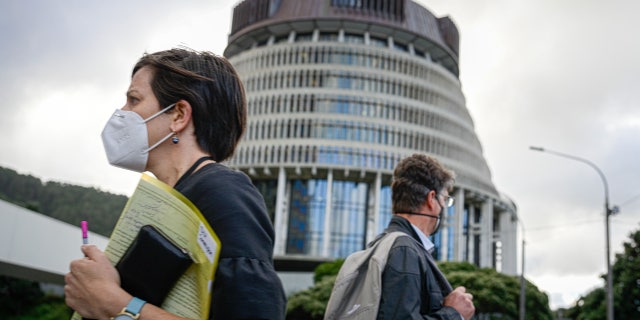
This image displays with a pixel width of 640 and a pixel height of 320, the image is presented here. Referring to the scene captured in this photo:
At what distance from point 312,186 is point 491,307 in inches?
1416

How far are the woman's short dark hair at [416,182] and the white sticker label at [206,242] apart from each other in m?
2.52

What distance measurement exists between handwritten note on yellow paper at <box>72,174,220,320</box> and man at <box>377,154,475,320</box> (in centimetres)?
165

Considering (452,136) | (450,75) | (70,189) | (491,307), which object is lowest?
(491,307)

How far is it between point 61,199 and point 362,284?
25.0m

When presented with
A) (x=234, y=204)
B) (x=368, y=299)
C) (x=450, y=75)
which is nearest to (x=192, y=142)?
(x=234, y=204)

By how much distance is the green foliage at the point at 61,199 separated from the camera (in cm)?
2219

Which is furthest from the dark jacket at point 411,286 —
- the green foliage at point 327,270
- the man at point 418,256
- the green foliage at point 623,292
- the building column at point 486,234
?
the building column at point 486,234

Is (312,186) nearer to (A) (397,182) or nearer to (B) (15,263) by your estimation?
(B) (15,263)

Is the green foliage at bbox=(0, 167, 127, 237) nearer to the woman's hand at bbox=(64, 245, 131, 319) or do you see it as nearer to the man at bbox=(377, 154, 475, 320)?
the man at bbox=(377, 154, 475, 320)

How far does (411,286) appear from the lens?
3.45 metres

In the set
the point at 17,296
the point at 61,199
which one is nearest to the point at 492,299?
the point at 61,199

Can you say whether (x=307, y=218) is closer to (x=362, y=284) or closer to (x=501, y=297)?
(x=501, y=297)

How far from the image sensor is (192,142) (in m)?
2.31

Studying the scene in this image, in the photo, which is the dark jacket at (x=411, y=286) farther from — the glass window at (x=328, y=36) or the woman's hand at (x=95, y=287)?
the glass window at (x=328, y=36)
